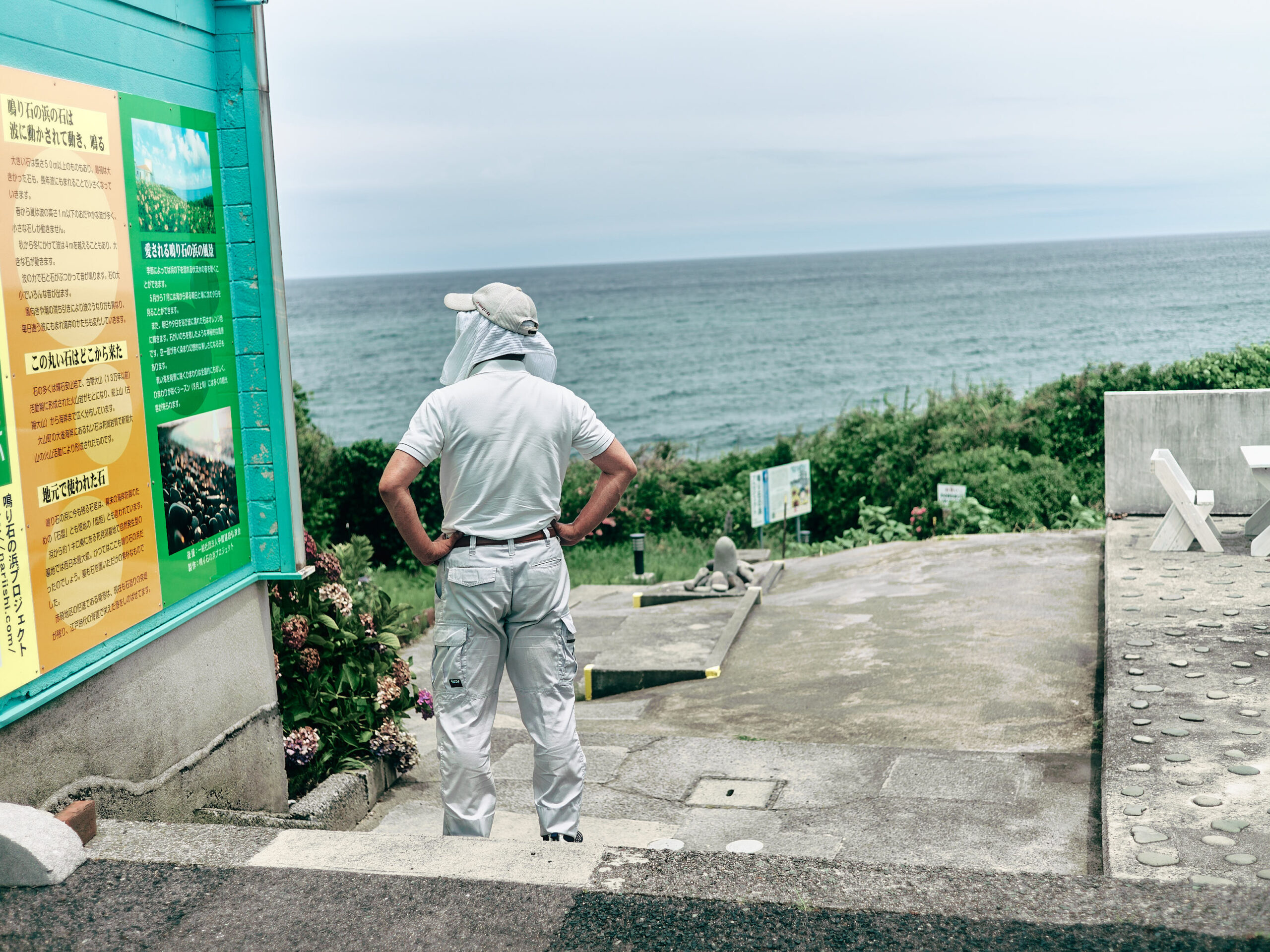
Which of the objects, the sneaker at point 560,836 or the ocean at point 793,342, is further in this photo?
the ocean at point 793,342

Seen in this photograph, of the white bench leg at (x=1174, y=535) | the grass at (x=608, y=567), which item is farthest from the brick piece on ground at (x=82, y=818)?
the grass at (x=608, y=567)

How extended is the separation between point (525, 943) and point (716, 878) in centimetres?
56

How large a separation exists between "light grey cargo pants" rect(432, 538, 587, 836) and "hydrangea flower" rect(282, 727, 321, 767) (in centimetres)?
116

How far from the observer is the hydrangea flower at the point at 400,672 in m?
5.63

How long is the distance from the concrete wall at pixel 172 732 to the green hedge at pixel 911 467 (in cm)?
1202

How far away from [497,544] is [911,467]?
50.2ft

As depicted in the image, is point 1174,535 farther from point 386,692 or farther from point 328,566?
point 328,566

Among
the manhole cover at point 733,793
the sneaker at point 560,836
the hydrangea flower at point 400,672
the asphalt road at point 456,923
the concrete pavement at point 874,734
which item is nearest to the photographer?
the asphalt road at point 456,923

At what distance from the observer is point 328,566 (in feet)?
17.7

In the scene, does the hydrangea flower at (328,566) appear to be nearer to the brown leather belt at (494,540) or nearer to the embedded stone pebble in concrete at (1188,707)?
the brown leather belt at (494,540)

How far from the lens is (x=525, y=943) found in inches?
109

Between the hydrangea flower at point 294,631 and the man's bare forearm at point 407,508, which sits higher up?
the man's bare forearm at point 407,508

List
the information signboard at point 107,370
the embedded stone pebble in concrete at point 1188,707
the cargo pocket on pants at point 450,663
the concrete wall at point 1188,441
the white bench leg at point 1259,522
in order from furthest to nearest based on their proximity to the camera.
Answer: the concrete wall at point 1188,441 < the white bench leg at point 1259,522 < the cargo pocket on pants at point 450,663 < the embedded stone pebble in concrete at point 1188,707 < the information signboard at point 107,370

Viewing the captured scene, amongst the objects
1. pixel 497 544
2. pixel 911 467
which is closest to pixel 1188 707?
pixel 497 544
